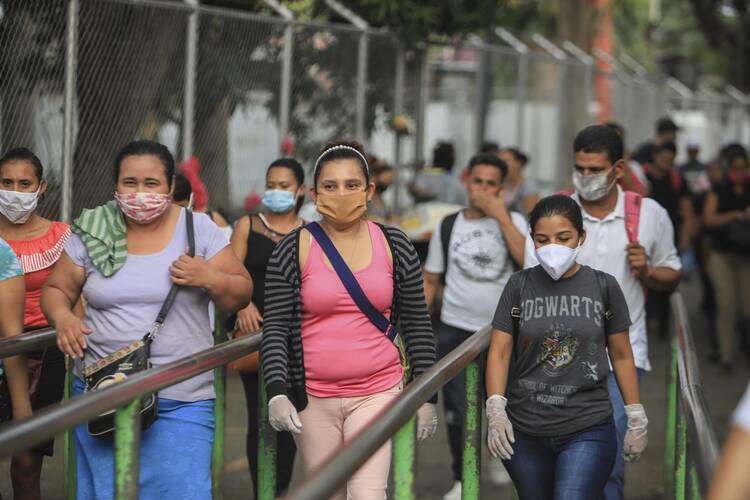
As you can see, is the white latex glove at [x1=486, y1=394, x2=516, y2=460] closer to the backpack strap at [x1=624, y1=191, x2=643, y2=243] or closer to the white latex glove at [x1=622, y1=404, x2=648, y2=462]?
the white latex glove at [x1=622, y1=404, x2=648, y2=462]

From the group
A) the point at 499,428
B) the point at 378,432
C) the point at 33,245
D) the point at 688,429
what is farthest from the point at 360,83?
the point at 378,432

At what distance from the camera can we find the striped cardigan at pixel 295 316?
14.5 feet

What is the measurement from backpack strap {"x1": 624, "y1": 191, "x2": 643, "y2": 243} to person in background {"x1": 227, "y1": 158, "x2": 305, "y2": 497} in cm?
144

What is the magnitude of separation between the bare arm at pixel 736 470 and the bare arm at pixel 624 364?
8.80ft

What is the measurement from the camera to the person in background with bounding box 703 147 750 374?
36.2 ft

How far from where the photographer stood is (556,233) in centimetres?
488

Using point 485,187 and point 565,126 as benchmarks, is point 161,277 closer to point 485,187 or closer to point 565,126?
point 485,187

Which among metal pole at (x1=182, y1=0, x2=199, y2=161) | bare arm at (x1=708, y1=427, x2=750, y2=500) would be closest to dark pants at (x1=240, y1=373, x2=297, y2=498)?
metal pole at (x1=182, y1=0, x2=199, y2=161)

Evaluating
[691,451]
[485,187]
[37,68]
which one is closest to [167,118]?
[37,68]

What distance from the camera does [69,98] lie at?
7812 millimetres

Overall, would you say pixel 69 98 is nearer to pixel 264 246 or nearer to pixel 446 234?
pixel 264 246

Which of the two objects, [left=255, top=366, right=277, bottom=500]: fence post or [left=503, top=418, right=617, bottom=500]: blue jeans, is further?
[left=255, top=366, right=277, bottom=500]: fence post

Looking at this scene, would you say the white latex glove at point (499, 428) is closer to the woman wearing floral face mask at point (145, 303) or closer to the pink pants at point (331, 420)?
the pink pants at point (331, 420)

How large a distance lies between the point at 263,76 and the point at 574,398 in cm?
592
